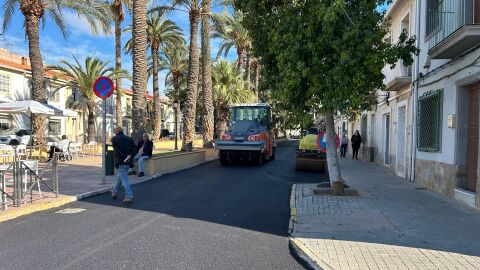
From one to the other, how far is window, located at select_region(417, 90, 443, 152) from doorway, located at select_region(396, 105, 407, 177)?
2.26 meters

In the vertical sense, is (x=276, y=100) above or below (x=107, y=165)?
above

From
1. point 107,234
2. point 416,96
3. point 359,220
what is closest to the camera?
point 107,234

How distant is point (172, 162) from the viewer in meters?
17.1

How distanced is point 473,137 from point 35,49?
1806 centimetres

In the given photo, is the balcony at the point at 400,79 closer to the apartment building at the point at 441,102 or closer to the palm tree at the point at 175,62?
the apartment building at the point at 441,102

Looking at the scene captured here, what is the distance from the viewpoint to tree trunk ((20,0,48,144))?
19.0 metres

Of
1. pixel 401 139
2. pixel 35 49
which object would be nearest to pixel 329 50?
pixel 401 139

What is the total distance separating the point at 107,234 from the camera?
6.80 metres

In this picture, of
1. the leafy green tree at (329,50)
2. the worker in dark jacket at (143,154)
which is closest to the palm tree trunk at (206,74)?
the worker in dark jacket at (143,154)

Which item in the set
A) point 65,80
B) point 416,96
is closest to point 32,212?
point 416,96

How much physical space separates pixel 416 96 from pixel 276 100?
5.27 meters

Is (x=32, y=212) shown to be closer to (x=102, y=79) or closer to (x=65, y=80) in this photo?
(x=102, y=79)

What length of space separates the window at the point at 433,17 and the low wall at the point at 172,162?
9754 mm

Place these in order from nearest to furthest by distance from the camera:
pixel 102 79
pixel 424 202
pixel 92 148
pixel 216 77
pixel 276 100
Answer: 1. pixel 424 202
2. pixel 276 100
3. pixel 102 79
4. pixel 92 148
5. pixel 216 77
